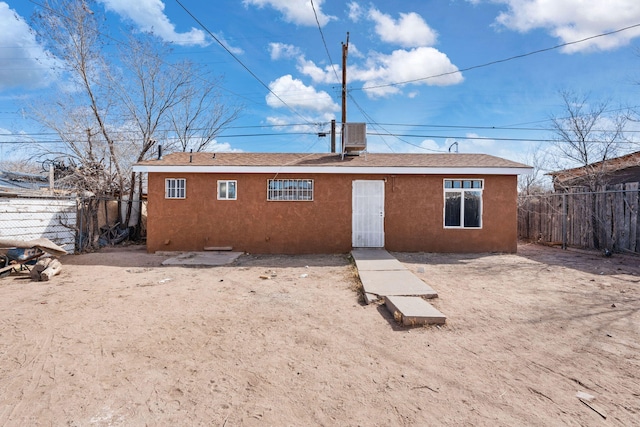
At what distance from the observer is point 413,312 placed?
4.43m

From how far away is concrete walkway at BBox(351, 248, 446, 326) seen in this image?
4.32 m


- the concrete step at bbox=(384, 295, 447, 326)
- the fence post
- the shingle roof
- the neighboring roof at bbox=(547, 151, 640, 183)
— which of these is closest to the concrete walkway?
the concrete step at bbox=(384, 295, 447, 326)

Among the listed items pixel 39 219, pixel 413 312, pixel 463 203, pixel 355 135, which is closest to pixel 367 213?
pixel 355 135

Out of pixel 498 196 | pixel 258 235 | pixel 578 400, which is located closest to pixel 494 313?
pixel 578 400

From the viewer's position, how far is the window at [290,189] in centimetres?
1030

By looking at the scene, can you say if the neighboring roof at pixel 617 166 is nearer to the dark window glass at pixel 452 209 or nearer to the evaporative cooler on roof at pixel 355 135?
the dark window glass at pixel 452 209

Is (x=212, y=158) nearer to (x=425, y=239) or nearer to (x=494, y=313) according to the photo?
(x=425, y=239)

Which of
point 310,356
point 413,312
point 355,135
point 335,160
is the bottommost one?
point 310,356

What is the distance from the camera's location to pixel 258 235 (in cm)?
1027

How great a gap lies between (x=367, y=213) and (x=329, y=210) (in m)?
1.18

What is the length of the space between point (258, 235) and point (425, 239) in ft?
17.0

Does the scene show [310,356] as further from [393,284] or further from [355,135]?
[355,135]

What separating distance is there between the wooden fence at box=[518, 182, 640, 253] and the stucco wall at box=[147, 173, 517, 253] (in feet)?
8.89

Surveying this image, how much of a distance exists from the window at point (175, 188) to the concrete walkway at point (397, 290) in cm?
578
